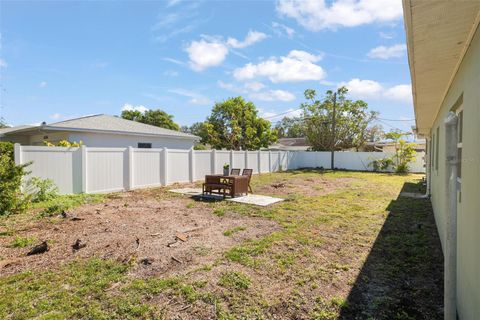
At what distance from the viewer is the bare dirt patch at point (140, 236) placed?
3.97m

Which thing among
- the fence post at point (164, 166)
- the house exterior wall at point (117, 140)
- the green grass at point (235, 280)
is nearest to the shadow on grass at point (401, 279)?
the green grass at point (235, 280)

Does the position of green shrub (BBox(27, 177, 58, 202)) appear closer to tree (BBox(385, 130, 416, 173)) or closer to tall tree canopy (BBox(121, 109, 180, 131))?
tree (BBox(385, 130, 416, 173))

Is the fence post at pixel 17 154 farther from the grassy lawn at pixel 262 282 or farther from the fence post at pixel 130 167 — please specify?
the fence post at pixel 130 167

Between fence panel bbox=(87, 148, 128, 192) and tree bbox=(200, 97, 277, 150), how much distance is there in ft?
58.8

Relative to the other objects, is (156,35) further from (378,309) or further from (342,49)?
(378,309)

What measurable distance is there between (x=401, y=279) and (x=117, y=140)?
48.4ft

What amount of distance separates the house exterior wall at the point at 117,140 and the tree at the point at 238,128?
1040 centimetres

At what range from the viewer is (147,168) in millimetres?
11320

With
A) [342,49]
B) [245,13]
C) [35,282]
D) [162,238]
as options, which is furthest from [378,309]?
[342,49]

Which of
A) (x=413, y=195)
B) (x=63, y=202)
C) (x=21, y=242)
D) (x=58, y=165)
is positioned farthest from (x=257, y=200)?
(x=58, y=165)

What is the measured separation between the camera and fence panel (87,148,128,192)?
9.43 m

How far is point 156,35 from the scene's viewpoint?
11820 mm

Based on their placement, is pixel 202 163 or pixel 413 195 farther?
pixel 202 163

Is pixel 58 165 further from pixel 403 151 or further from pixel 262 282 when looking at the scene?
pixel 403 151
